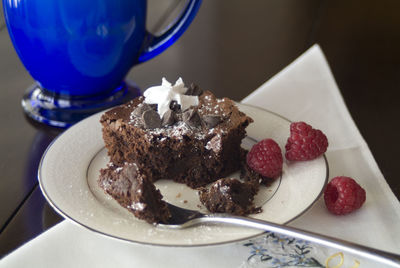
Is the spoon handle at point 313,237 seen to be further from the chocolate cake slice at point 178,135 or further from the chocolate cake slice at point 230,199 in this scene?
the chocolate cake slice at point 178,135

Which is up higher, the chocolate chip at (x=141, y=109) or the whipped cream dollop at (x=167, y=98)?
the whipped cream dollop at (x=167, y=98)

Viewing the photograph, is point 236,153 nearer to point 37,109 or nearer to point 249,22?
point 37,109

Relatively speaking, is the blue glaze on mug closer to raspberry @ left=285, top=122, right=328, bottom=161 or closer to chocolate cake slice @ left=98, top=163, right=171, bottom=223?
chocolate cake slice @ left=98, top=163, right=171, bottom=223

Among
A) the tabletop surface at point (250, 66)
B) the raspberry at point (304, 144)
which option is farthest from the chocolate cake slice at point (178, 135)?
the tabletop surface at point (250, 66)

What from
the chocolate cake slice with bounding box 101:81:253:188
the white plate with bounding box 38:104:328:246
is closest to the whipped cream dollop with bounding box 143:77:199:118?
Result: the chocolate cake slice with bounding box 101:81:253:188

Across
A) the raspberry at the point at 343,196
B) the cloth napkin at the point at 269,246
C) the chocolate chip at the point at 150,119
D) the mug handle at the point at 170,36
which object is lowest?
the cloth napkin at the point at 269,246

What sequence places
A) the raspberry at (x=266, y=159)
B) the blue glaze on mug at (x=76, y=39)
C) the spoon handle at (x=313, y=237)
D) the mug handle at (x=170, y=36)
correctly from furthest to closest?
the mug handle at (x=170, y=36) < the blue glaze on mug at (x=76, y=39) < the raspberry at (x=266, y=159) < the spoon handle at (x=313, y=237)

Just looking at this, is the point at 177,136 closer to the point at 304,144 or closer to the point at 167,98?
the point at 167,98
